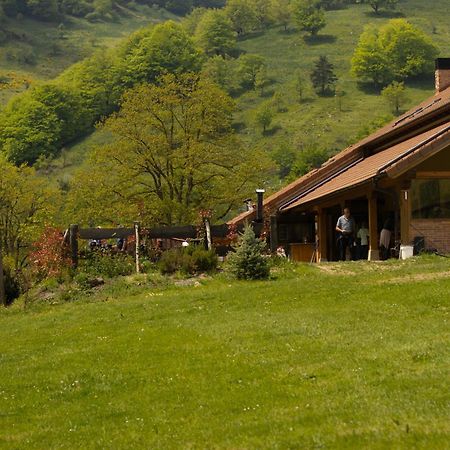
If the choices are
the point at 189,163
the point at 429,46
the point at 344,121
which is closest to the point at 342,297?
the point at 189,163

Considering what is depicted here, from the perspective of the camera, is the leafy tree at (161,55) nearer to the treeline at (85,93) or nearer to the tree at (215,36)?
the treeline at (85,93)

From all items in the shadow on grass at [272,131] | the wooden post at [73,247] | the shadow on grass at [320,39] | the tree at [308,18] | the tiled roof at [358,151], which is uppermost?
the tree at [308,18]

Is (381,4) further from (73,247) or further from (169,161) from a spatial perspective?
(73,247)

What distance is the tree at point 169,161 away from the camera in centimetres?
3547

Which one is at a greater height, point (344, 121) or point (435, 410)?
point (344, 121)

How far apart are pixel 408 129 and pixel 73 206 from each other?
17.4 metres

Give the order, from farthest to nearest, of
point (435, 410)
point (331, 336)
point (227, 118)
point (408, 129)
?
1. point (227, 118)
2. point (408, 129)
3. point (331, 336)
4. point (435, 410)

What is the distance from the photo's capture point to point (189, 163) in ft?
115

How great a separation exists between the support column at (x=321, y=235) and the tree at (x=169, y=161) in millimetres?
6776

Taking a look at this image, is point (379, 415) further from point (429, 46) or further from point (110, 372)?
point (429, 46)

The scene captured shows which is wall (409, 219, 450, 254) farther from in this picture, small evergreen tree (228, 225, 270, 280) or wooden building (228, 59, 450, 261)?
small evergreen tree (228, 225, 270, 280)

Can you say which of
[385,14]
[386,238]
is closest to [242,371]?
[386,238]

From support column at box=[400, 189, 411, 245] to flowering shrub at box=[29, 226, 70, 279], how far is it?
31.6 ft

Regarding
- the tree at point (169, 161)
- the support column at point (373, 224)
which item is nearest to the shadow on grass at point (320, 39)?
the tree at point (169, 161)
